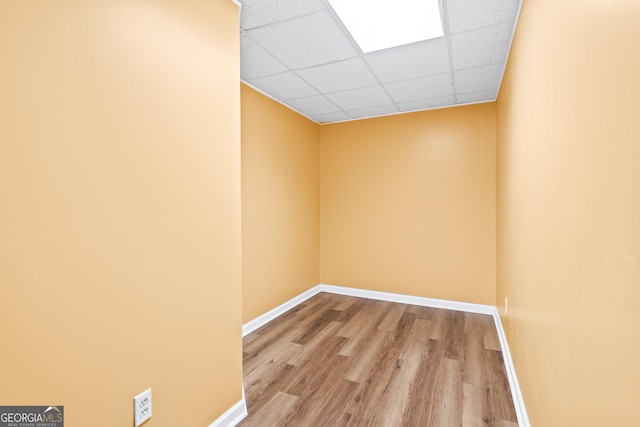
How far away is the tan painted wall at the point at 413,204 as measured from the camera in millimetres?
3471

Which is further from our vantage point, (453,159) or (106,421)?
(453,159)

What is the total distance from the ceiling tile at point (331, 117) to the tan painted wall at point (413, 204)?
145mm

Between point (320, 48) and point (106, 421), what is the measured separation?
2444 mm

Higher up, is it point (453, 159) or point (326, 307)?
point (453, 159)

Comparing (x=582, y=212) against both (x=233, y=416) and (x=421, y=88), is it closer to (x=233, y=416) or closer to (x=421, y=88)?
(x=233, y=416)

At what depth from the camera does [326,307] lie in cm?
373

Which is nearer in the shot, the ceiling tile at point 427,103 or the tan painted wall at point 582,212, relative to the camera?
the tan painted wall at point 582,212

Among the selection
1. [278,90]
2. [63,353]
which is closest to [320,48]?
[278,90]

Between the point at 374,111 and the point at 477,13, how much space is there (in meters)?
1.96

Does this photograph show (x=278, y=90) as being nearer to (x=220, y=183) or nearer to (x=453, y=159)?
(x=220, y=183)

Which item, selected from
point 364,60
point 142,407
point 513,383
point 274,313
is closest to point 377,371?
point 513,383

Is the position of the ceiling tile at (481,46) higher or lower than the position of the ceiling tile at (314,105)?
lower

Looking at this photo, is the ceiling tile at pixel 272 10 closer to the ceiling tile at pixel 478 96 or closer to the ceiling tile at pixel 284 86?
the ceiling tile at pixel 284 86

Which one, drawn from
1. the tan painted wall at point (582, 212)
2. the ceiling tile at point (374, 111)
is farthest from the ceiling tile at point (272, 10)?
the ceiling tile at point (374, 111)
